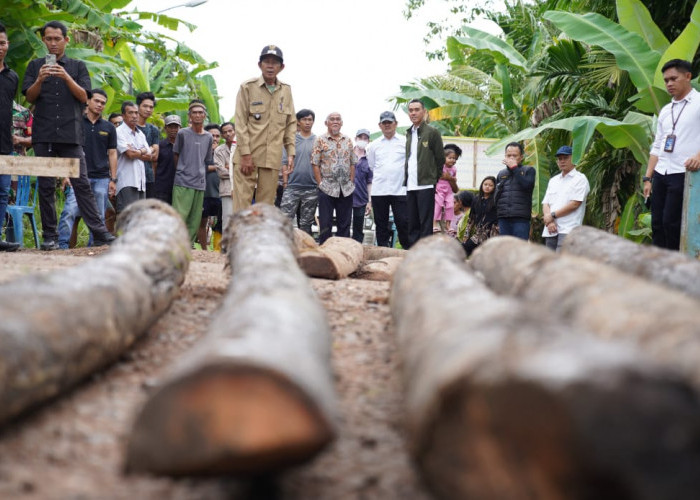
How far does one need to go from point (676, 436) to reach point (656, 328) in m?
0.93

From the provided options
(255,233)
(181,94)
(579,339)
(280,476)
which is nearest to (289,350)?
(280,476)

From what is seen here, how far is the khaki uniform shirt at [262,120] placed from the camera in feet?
27.5

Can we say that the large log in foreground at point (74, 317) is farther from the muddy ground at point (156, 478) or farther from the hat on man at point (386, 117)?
the hat on man at point (386, 117)

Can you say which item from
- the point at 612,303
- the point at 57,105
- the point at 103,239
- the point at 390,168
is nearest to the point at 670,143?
the point at 390,168

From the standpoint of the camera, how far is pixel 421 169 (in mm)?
9188

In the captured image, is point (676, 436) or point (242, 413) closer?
point (676, 436)

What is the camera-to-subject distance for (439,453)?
5.82ft

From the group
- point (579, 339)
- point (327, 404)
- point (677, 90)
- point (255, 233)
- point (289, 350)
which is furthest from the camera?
point (677, 90)

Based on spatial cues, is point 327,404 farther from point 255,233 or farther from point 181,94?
point 181,94

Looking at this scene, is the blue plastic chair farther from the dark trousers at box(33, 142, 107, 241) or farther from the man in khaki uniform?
the man in khaki uniform

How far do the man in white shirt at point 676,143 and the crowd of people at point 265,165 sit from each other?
0.04 ft

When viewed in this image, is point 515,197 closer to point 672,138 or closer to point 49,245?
point 672,138

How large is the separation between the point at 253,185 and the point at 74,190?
81.1 inches

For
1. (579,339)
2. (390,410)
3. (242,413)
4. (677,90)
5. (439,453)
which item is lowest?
(390,410)
